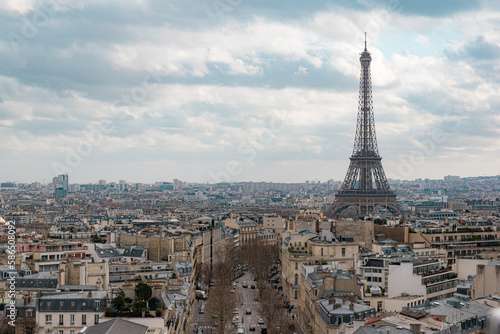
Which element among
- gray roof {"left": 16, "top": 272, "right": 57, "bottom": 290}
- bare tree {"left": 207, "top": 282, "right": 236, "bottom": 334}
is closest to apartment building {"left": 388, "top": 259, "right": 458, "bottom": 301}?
bare tree {"left": 207, "top": 282, "right": 236, "bottom": 334}

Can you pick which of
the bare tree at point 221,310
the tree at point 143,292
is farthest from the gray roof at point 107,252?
the tree at point 143,292

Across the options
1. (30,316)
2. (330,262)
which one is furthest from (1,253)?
(330,262)

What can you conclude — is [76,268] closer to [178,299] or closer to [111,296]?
[178,299]

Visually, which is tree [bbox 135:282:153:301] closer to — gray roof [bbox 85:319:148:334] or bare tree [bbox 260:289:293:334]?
gray roof [bbox 85:319:148:334]

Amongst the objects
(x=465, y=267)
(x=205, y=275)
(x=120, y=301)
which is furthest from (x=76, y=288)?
(x=205, y=275)

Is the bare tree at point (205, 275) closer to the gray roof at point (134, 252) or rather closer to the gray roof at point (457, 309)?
the gray roof at point (134, 252)

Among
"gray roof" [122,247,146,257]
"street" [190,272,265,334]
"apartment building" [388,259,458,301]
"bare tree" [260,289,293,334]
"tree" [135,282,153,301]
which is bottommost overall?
"street" [190,272,265,334]
